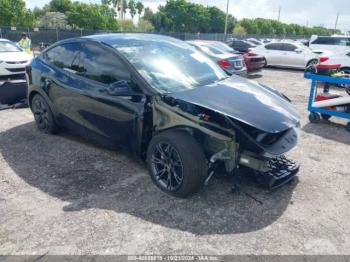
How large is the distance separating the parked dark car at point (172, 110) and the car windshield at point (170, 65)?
0.01m

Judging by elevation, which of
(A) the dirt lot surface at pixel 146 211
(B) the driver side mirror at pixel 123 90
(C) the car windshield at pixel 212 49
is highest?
(C) the car windshield at pixel 212 49

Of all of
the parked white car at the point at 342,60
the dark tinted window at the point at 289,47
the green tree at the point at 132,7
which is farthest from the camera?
the green tree at the point at 132,7

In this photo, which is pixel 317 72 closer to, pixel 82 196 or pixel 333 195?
pixel 333 195

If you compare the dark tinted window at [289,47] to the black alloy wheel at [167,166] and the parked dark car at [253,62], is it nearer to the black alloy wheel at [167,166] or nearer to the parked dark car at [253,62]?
the parked dark car at [253,62]

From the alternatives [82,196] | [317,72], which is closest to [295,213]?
[82,196]

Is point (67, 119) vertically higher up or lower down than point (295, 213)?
higher up

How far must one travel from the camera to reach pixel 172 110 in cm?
342

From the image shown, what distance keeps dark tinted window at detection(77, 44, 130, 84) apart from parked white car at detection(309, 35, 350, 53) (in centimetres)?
1615

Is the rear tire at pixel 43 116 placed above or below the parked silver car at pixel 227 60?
below

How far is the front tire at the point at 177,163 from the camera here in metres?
3.23

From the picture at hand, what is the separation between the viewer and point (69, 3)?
65750mm

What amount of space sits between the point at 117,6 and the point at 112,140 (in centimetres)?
9529

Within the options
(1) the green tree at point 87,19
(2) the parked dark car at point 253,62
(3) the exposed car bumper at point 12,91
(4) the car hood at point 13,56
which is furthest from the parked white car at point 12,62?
(1) the green tree at point 87,19

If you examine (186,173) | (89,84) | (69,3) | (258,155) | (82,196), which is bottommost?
(82,196)
